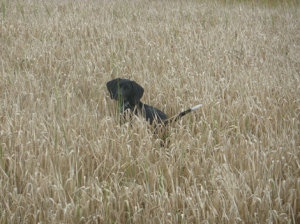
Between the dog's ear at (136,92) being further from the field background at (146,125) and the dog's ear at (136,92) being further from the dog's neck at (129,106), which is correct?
the field background at (146,125)

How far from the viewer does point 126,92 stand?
13.5 feet

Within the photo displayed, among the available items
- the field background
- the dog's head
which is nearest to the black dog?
the dog's head

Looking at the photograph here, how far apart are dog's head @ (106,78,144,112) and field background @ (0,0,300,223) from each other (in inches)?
6.7

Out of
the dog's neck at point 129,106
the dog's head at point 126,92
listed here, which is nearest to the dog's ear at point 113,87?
the dog's head at point 126,92

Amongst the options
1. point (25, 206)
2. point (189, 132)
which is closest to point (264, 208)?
point (189, 132)

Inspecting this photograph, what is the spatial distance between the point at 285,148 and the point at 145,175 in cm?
121

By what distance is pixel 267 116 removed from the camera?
4.36 metres

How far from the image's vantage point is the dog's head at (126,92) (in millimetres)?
4121

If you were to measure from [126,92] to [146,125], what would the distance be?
0.51 m

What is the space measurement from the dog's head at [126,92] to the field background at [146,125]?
171 mm

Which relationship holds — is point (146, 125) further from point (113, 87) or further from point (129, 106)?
point (113, 87)

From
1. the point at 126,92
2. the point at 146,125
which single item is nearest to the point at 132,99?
the point at 126,92

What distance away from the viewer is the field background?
2.87 m

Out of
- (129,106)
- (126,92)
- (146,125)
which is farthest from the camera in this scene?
(129,106)
